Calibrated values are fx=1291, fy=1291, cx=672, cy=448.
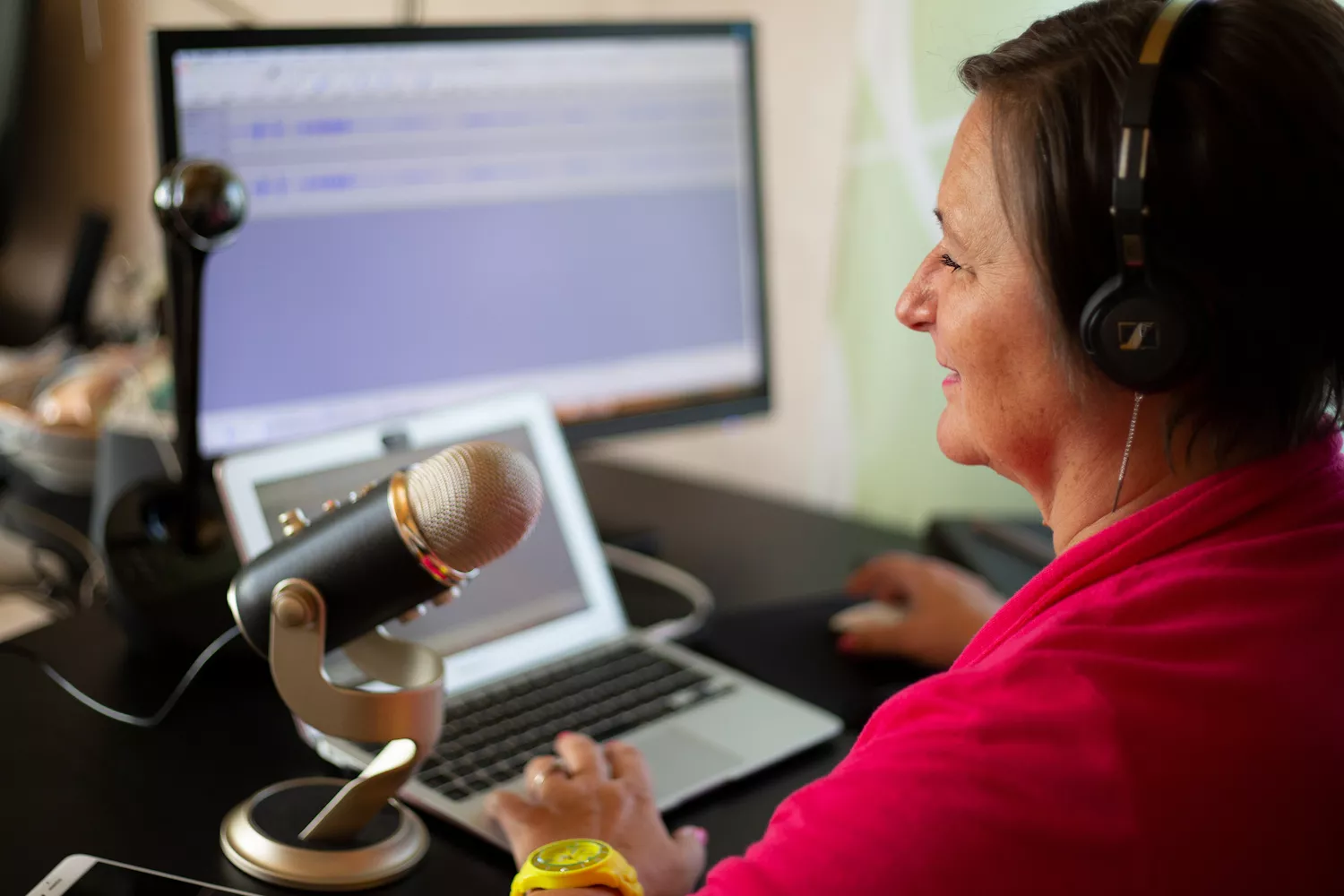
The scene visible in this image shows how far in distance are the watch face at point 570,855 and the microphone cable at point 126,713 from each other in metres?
0.39

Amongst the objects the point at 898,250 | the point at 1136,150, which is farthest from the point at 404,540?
the point at 898,250

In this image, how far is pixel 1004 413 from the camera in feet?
2.22

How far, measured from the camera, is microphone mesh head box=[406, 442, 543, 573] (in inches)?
27.1

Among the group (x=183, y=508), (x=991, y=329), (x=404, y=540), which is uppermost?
(x=991, y=329)

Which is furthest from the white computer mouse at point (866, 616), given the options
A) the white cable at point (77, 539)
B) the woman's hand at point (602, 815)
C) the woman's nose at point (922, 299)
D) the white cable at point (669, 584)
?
the white cable at point (77, 539)

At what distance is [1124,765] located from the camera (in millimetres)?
→ 537

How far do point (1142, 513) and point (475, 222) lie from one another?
0.78 m

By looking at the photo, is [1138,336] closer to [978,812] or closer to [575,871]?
[978,812]

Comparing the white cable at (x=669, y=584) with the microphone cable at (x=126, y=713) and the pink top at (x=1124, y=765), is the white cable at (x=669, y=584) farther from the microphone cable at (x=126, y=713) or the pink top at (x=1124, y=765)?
the pink top at (x=1124, y=765)

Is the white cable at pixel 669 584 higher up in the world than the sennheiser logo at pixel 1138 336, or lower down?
lower down

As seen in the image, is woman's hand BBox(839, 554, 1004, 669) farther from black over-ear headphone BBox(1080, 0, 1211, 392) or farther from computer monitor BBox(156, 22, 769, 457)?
black over-ear headphone BBox(1080, 0, 1211, 392)

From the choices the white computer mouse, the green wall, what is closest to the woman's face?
the white computer mouse

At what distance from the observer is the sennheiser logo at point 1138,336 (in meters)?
0.57

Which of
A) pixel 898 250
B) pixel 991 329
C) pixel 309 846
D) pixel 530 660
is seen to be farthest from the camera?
pixel 898 250
